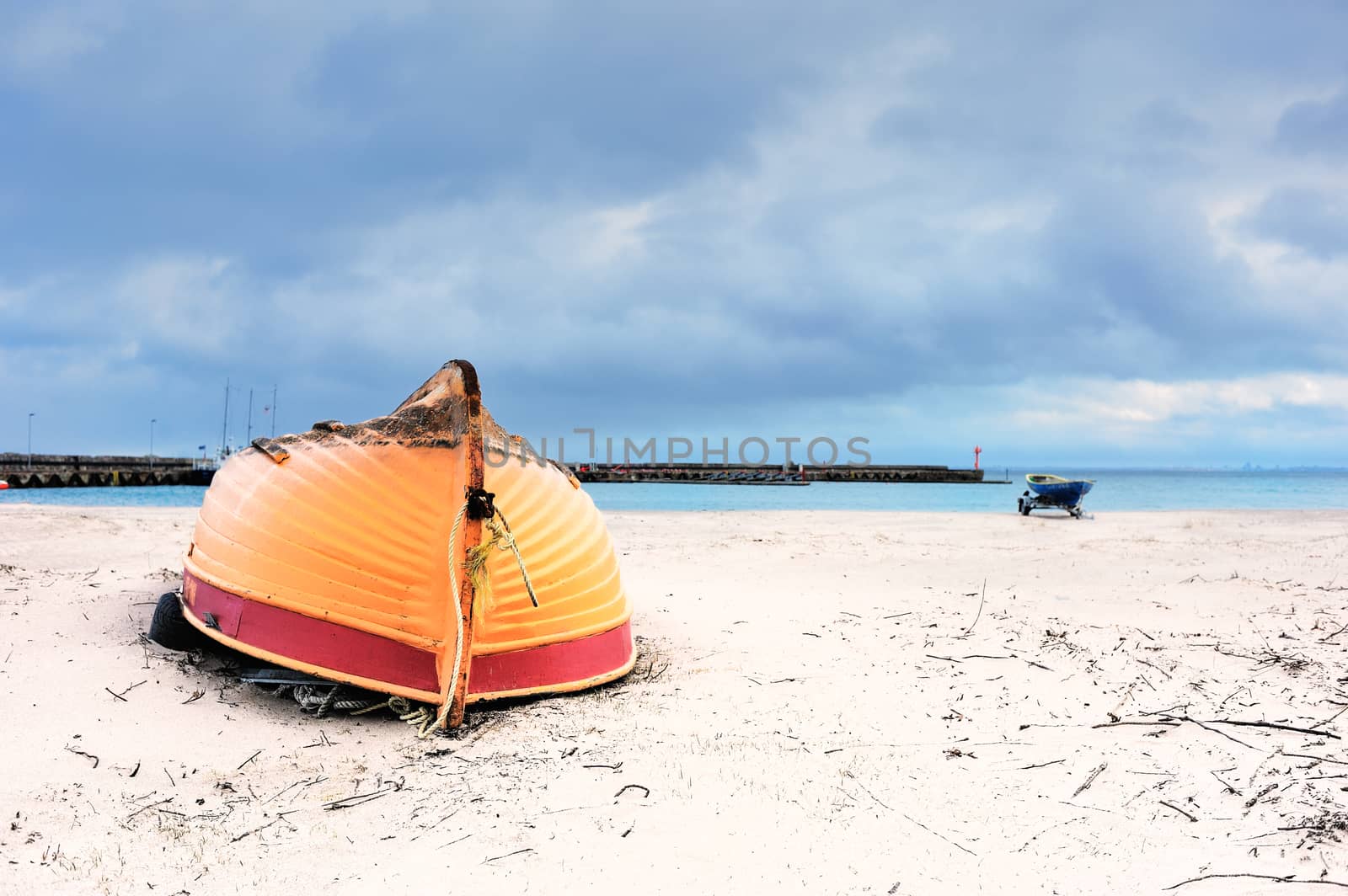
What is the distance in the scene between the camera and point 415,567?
154 inches

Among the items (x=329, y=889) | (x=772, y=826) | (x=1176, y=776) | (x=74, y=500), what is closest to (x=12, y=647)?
(x=329, y=889)

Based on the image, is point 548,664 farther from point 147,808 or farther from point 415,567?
point 147,808

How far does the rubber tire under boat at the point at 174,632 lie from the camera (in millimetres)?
4762

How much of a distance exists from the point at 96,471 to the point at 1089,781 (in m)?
54.1

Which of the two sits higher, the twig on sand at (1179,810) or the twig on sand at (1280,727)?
the twig on sand at (1280,727)

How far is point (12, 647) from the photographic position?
4648mm

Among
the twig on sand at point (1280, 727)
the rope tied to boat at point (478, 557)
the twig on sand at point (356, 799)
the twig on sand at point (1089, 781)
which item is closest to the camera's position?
the twig on sand at point (356, 799)

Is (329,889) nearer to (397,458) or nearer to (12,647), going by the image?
(397,458)

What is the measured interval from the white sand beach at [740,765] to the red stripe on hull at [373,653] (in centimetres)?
17

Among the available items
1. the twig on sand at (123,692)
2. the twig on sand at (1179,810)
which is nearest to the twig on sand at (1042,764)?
the twig on sand at (1179,810)

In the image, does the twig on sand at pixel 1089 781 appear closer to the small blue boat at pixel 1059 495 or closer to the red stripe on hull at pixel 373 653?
the red stripe on hull at pixel 373 653

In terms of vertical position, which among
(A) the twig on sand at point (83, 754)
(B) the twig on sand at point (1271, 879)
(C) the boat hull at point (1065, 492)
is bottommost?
(A) the twig on sand at point (83, 754)

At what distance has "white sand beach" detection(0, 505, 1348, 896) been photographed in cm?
259

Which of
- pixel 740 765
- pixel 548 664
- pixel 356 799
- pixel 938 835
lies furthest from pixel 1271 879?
pixel 356 799
